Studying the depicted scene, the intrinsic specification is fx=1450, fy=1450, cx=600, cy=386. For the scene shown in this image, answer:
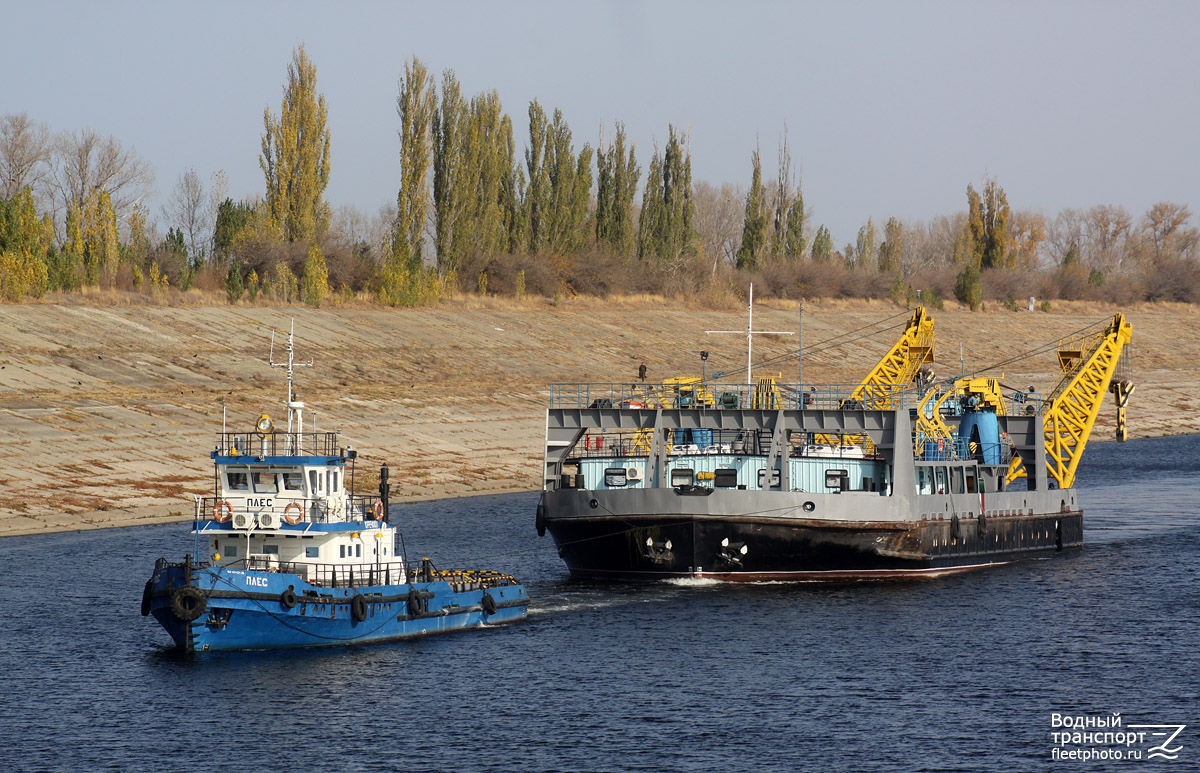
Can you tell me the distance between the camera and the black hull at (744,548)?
50406 mm

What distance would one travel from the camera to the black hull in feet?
165

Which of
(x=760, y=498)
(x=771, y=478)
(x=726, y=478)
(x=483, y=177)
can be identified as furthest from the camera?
(x=483, y=177)

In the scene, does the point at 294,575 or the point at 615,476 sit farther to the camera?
the point at 615,476

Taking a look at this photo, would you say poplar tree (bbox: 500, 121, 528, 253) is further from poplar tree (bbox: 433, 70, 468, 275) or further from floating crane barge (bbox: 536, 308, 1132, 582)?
floating crane barge (bbox: 536, 308, 1132, 582)

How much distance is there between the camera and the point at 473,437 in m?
87.7

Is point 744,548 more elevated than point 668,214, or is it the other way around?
point 668,214

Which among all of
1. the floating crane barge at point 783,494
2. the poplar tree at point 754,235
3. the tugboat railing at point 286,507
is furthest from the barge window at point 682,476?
the poplar tree at point 754,235

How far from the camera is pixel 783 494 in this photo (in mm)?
50250

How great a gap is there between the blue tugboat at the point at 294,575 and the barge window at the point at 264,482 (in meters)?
0.03

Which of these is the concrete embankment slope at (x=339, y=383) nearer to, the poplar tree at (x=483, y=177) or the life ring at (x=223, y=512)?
the poplar tree at (x=483, y=177)

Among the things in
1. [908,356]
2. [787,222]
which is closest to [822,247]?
[787,222]

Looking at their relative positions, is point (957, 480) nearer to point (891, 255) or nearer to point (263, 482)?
point (263, 482)

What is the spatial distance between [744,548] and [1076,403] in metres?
25.9

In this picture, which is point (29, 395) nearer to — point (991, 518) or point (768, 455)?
point (768, 455)
